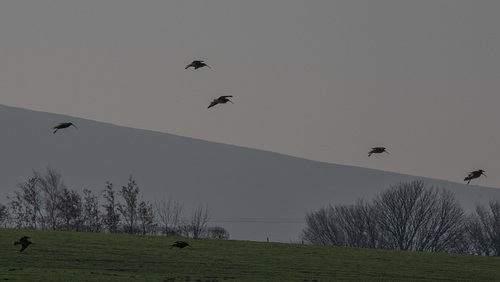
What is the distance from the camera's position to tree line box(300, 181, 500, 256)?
6058 inches

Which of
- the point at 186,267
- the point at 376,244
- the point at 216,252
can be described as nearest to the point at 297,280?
the point at 186,267

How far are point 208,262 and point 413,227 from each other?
332 feet

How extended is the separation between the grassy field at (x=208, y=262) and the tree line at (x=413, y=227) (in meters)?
76.7

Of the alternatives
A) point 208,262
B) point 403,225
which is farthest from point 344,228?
point 208,262

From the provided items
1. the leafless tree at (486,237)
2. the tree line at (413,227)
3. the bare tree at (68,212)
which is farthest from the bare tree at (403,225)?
the bare tree at (68,212)

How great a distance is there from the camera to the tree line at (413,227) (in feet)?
505

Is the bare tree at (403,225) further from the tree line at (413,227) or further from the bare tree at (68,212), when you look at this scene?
the bare tree at (68,212)

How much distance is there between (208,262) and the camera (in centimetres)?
6072

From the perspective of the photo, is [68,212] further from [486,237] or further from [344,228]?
[486,237]

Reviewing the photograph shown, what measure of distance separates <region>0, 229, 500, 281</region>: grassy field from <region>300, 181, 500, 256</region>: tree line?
7671cm

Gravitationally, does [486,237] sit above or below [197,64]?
above

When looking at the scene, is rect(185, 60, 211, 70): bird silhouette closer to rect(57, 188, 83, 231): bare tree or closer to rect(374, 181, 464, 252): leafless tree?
rect(57, 188, 83, 231): bare tree

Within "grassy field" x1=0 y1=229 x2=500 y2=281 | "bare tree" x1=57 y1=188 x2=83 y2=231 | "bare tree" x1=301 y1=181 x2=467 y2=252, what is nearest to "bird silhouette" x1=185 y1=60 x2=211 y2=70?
"grassy field" x1=0 y1=229 x2=500 y2=281

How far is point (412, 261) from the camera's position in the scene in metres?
70.8
